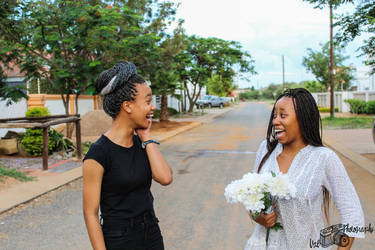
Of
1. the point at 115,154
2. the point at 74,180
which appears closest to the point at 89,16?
the point at 74,180

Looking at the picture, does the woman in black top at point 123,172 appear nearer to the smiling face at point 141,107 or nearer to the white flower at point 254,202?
the smiling face at point 141,107

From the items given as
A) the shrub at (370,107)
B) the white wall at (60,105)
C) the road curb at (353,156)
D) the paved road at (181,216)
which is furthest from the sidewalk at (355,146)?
the white wall at (60,105)

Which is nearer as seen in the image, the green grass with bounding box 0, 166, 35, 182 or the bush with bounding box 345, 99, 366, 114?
the green grass with bounding box 0, 166, 35, 182

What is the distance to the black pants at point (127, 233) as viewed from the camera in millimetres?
2199

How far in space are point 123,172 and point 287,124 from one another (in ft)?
3.21

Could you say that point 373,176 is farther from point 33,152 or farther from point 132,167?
point 33,152

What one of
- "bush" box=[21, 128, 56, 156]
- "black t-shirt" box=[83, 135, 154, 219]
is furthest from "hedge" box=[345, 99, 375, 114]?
"black t-shirt" box=[83, 135, 154, 219]

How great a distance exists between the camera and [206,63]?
31375mm

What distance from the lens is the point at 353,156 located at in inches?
422

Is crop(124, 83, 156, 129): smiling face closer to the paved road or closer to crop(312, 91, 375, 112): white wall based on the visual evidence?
the paved road

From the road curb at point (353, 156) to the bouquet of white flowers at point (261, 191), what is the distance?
7.30m

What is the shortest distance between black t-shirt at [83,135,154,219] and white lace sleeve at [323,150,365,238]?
1020mm

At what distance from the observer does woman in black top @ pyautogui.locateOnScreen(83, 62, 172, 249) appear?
6.93 ft

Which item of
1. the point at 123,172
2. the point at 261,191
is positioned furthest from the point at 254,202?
A: the point at 123,172
